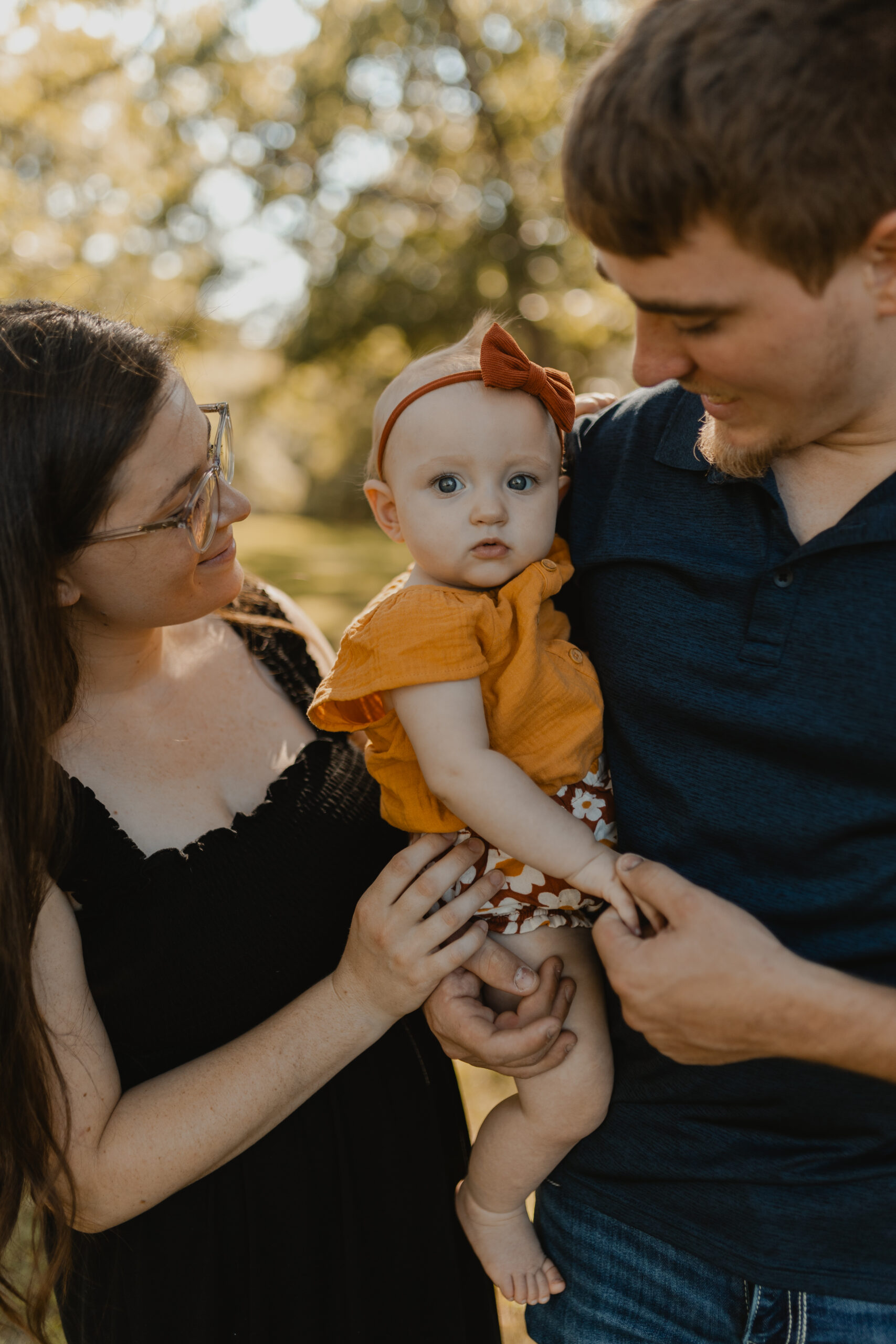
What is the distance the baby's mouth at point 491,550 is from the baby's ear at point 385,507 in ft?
0.65

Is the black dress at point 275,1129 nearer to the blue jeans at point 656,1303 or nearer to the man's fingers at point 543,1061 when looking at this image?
the blue jeans at point 656,1303

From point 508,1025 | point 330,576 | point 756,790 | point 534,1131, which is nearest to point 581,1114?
point 534,1131

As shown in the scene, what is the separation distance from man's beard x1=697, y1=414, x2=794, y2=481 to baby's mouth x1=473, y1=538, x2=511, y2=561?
389 mm

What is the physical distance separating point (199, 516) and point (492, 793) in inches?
32.7

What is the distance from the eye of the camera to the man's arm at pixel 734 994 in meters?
1.50

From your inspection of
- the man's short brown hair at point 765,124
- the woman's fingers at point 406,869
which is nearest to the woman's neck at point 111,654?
the woman's fingers at point 406,869

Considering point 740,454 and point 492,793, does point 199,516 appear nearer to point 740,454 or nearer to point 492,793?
point 492,793

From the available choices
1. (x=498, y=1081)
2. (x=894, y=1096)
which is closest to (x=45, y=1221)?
(x=894, y=1096)

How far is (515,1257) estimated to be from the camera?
6.64 feet

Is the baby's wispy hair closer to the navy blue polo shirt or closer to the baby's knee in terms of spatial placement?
the navy blue polo shirt

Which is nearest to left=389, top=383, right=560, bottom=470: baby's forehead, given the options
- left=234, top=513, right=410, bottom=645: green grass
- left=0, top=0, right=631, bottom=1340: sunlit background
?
left=234, top=513, right=410, bottom=645: green grass

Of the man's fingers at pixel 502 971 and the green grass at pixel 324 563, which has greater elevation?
the man's fingers at pixel 502 971

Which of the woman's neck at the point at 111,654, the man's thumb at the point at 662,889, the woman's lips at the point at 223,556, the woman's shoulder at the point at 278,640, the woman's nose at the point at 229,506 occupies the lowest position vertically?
the man's thumb at the point at 662,889

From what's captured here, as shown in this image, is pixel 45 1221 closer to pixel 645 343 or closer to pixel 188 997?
pixel 188 997
